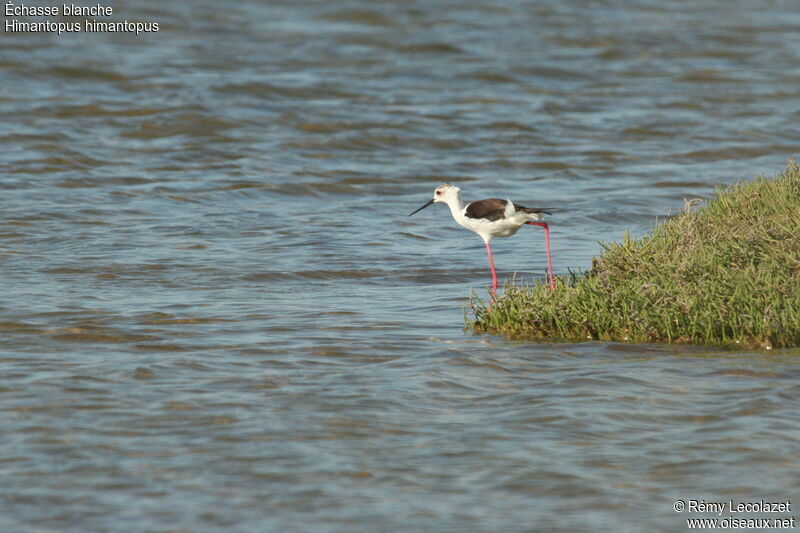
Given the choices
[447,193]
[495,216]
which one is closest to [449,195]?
[447,193]

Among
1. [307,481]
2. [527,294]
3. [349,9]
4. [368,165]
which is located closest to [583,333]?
[527,294]

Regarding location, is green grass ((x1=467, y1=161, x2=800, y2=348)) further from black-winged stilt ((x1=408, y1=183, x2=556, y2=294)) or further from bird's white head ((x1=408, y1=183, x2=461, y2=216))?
bird's white head ((x1=408, y1=183, x2=461, y2=216))

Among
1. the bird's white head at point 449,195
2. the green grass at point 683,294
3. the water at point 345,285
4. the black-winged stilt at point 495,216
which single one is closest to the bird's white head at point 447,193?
the bird's white head at point 449,195

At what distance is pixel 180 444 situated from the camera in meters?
6.86

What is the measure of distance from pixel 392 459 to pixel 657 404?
1.80 m

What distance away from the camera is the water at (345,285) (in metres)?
6.32

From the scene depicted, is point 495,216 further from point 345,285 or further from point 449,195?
point 345,285

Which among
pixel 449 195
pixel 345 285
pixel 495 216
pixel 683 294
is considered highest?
pixel 449 195

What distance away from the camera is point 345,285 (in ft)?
38.5

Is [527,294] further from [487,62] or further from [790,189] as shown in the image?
[487,62]

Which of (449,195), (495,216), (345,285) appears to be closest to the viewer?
(495,216)

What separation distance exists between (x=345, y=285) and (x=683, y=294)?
3.95 metres

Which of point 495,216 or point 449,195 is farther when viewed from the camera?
point 449,195

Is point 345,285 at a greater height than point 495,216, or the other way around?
point 495,216
